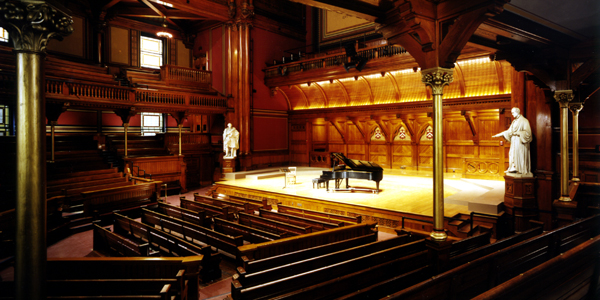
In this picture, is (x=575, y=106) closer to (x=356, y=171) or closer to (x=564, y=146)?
(x=564, y=146)

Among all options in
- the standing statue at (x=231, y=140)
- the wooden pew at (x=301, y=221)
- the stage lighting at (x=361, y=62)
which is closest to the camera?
the wooden pew at (x=301, y=221)

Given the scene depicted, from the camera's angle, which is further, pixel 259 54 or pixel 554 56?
pixel 259 54

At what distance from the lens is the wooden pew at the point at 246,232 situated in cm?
451

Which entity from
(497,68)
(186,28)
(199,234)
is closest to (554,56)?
(497,68)

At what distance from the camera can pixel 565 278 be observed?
10.2ft

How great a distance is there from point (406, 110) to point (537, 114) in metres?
5.58

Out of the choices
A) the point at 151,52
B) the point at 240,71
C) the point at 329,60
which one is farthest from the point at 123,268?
the point at 151,52

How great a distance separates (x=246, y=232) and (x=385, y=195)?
4668mm

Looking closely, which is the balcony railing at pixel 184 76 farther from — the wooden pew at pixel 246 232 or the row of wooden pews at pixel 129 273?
the row of wooden pews at pixel 129 273

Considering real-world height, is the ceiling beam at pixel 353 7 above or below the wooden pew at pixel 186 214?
above

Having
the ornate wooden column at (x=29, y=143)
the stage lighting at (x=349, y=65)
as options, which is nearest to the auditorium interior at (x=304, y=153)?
the ornate wooden column at (x=29, y=143)

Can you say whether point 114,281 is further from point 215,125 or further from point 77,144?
point 215,125

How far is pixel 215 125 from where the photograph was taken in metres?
15.5

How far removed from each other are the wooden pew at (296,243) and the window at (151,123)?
13540 mm
